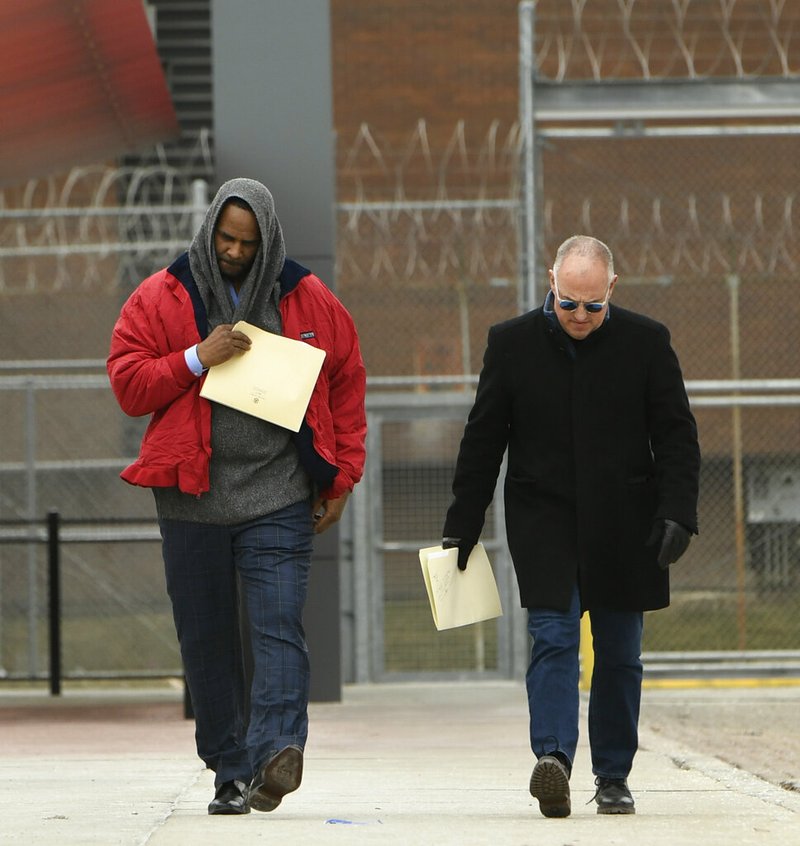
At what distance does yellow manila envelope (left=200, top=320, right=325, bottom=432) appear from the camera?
16.4 feet

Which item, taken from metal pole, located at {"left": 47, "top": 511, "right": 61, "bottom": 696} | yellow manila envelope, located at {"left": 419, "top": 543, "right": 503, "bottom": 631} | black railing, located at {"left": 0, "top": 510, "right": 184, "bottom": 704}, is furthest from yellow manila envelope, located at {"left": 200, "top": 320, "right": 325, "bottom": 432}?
metal pole, located at {"left": 47, "top": 511, "right": 61, "bottom": 696}

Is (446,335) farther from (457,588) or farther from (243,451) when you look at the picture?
(243,451)

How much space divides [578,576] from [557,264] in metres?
0.88

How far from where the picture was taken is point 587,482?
510 centimetres

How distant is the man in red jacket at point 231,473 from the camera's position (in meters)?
4.98

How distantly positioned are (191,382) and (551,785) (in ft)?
4.86

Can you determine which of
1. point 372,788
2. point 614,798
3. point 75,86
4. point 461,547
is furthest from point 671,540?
point 75,86

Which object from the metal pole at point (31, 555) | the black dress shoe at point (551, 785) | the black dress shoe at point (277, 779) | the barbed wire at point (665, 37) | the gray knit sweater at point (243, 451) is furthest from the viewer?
the barbed wire at point (665, 37)

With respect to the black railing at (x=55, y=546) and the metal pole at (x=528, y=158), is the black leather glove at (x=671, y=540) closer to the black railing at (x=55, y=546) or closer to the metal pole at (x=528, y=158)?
the metal pole at (x=528, y=158)

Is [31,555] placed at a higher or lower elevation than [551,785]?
higher

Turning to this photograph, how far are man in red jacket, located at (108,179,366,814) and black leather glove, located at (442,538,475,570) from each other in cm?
35

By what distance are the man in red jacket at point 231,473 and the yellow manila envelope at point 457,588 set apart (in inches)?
13.7

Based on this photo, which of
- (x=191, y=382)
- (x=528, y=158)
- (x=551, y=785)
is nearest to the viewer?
(x=551, y=785)

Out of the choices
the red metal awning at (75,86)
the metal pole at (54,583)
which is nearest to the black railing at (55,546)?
the metal pole at (54,583)
